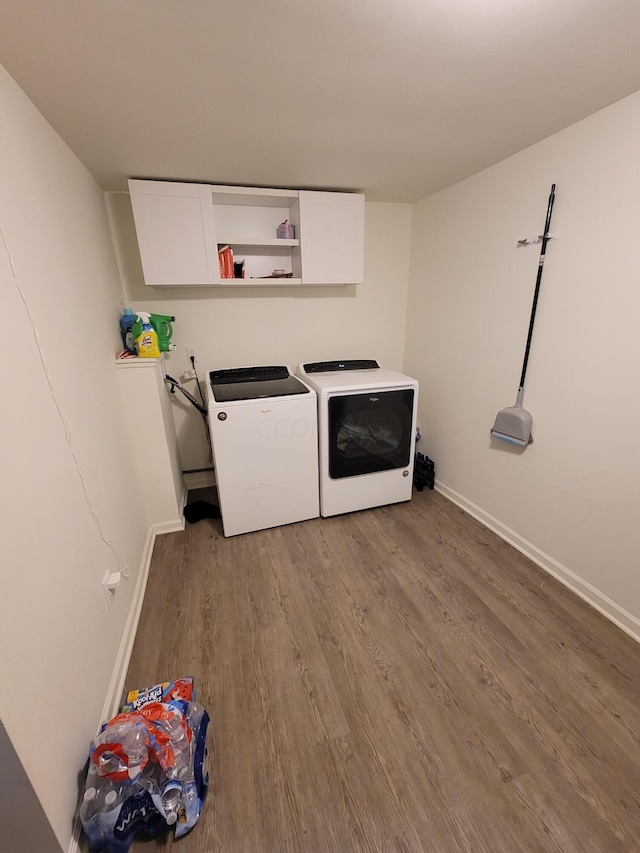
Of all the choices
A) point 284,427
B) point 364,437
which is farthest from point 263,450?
point 364,437

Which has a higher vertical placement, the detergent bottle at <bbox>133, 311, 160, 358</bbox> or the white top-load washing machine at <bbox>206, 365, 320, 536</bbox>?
the detergent bottle at <bbox>133, 311, 160, 358</bbox>

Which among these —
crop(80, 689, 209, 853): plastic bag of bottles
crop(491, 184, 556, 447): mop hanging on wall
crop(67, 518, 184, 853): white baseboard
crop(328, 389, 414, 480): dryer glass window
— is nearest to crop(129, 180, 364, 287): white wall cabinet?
crop(328, 389, 414, 480): dryer glass window

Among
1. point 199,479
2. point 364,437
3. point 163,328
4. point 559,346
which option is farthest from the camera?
point 199,479

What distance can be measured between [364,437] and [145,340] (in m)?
1.53

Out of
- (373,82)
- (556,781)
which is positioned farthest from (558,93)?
(556,781)

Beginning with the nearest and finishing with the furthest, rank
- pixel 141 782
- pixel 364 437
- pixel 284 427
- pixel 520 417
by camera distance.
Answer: pixel 141 782
pixel 520 417
pixel 284 427
pixel 364 437

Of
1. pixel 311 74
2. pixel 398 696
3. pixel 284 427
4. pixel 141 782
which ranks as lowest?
pixel 398 696

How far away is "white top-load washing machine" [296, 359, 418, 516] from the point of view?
2381 mm

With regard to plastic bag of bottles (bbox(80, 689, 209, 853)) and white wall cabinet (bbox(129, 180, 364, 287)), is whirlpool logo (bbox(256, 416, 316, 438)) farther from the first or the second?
plastic bag of bottles (bbox(80, 689, 209, 853))

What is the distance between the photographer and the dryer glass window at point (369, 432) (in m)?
2.40

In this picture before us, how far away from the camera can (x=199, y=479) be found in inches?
120

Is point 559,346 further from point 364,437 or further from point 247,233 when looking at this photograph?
Result: point 247,233

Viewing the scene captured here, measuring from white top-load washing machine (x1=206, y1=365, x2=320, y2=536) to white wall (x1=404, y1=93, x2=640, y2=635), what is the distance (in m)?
1.16

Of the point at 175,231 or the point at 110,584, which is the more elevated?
the point at 175,231
